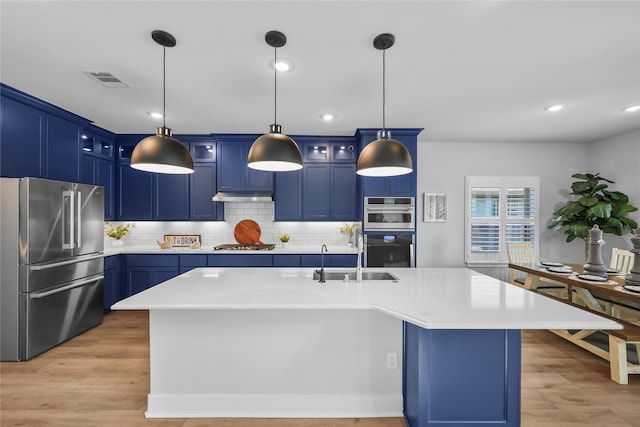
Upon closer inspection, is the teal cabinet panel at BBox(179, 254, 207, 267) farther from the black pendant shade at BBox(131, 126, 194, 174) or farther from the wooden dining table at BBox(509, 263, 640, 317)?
the wooden dining table at BBox(509, 263, 640, 317)

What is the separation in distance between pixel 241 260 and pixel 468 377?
327 centimetres

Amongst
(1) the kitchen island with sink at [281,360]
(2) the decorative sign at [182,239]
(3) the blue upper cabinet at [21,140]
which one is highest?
(3) the blue upper cabinet at [21,140]

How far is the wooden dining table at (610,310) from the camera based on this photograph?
2.52 metres

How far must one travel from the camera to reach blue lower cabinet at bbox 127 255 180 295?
4391mm

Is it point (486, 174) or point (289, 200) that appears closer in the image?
point (289, 200)

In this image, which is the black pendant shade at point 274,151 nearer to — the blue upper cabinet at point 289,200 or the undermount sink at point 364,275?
the undermount sink at point 364,275

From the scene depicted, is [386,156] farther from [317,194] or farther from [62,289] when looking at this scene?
[62,289]

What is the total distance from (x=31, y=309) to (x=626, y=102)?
21.4 ft

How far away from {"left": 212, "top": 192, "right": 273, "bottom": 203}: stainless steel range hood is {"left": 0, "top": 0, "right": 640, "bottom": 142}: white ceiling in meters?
1.14

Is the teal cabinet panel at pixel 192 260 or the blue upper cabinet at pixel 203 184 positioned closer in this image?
the teal cabinet panel at pixel 192 260

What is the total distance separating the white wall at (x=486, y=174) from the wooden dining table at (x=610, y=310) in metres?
1.31

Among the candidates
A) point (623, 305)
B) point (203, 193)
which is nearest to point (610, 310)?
point (623, 305)

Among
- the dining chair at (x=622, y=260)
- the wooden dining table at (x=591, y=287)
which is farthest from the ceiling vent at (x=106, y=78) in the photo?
the dining chair at (x=622, y=260)

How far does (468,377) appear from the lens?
Answer: 1.80m
